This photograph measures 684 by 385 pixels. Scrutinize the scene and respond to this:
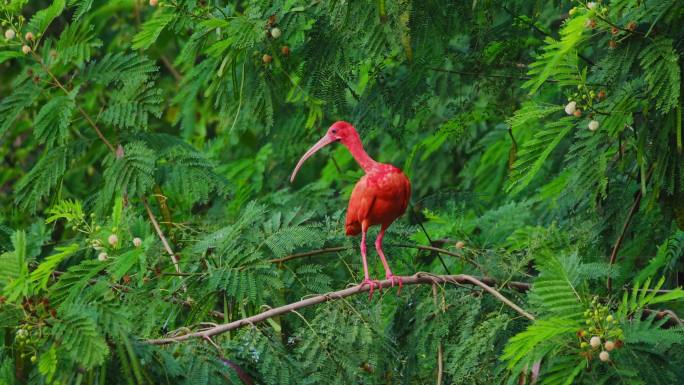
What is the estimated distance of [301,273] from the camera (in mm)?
5496

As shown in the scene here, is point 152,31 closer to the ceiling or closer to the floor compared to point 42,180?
closer to the ceiling

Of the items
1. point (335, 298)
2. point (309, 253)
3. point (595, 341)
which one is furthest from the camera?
point (309, 253)

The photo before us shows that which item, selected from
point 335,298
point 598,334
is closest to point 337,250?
point 335,298

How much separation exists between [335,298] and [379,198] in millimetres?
594

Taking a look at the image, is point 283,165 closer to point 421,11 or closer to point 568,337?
point 421,11

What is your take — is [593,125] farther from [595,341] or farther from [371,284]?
[371,284]

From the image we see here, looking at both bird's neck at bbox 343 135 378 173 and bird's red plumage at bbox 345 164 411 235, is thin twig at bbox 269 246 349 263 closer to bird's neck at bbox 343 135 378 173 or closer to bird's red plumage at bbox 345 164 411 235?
bird's red plumage at bbox 345 164 411 235

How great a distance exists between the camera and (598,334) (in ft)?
14.0

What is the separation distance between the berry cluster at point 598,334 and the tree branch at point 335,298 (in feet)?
1.37

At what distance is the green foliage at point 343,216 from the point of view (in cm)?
434

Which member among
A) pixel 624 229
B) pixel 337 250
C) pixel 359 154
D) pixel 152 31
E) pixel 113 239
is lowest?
pixel 337 250

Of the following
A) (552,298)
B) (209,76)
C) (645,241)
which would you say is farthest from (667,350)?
(209,76)

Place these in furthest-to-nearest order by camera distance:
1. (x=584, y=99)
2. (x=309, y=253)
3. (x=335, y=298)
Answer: (x=309, y=253), (x=584, y=99), (x=335, y=298)

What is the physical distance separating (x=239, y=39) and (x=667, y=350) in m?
2.36
